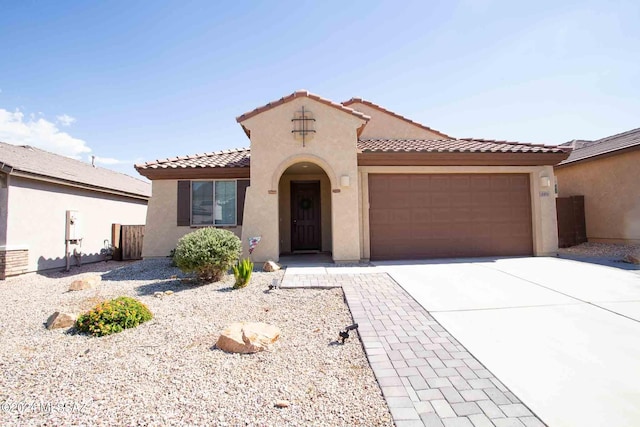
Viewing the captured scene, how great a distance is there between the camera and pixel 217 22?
8.97 metres

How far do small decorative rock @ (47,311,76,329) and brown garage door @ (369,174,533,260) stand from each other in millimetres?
7655

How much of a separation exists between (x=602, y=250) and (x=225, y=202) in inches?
556

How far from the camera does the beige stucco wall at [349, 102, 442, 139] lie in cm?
1373

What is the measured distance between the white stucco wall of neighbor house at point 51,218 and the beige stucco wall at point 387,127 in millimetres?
12058

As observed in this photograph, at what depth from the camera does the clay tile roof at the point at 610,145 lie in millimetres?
11961

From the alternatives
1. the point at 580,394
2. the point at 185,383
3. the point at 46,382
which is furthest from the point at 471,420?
the point at 46,382

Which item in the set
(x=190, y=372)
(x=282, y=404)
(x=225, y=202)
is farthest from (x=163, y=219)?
(x=282, y=404)

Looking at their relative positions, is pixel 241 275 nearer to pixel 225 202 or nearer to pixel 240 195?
pixel 240 195

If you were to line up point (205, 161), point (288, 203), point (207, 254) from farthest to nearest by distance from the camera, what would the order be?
point (288, 203) → point (205, 161) → point (207, 254)

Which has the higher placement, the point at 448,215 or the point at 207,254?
the point at 448,215

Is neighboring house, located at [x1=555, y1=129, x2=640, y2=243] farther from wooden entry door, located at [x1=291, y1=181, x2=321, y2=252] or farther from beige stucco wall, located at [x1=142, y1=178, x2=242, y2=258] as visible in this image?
beige stucco wall, located at [x1=142, y1=178, x2=242, y2=258]

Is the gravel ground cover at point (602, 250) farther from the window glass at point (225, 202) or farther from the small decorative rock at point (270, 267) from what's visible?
the window glass at point (225, 202)

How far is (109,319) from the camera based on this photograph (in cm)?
452

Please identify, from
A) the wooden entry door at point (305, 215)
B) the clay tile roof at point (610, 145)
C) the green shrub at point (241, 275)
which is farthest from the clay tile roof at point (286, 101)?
the clay tile roof at point (610, 145)
